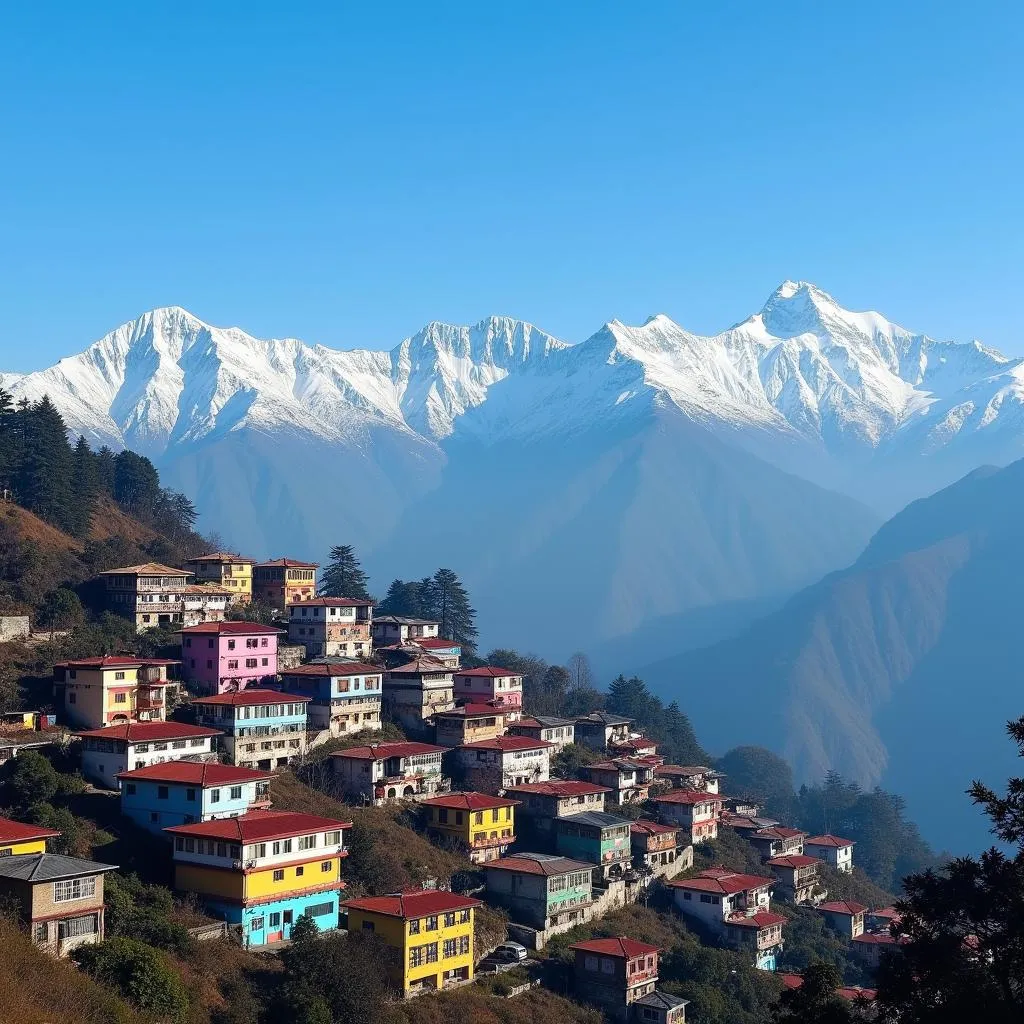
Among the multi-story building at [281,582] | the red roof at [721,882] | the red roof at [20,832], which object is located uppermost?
the multi-story building at [281,582]

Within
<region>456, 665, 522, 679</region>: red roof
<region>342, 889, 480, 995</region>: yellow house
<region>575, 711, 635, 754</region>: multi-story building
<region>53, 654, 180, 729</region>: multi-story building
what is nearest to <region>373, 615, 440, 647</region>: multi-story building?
<region>456, 665, 522, 679</region>: red roof

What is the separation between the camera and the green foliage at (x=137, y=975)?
32969mm

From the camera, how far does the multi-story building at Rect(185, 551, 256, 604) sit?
7375 centimetres

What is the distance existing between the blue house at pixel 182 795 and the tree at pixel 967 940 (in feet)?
96.3

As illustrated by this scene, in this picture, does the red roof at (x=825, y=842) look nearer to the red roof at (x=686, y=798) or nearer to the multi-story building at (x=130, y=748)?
the red roof at (x=686, y=798)

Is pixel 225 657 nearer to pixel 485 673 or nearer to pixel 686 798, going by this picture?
pixel 485 673

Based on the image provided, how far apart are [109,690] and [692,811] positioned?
3102 cm

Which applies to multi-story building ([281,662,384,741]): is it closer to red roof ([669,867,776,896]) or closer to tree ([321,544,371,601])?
red roof ([669,867,776,896])

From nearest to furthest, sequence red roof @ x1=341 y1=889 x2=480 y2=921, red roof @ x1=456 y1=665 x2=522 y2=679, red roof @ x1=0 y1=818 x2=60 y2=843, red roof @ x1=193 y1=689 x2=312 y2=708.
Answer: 1. red roof @ x1=0 y1=818 x2=60 y2=843
2. red roof @ x1=341 y1=889 x2=480 y2=921
3. red roof @ x1=193 y1=689 x2=312 y2=708
4. red roof @ x1=456 y1=665 x2=522 y2=679

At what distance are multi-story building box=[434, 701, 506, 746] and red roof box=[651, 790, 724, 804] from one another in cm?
989

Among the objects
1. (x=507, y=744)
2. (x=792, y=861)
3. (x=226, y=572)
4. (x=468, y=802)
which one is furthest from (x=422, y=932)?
(x=226, y=572)

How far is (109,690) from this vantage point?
5138 cm

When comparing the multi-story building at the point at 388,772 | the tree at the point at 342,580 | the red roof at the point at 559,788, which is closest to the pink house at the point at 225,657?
the multi-story building at the point at 388,772

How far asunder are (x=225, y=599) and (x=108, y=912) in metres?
33.3
